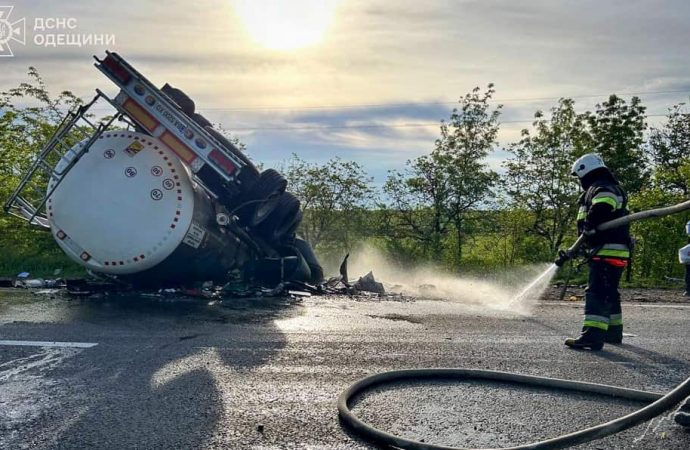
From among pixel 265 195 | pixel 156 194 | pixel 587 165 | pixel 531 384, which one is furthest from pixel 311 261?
pixel 531 384

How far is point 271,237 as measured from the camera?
859 centimetres

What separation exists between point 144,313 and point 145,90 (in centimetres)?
288

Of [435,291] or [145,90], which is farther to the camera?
[435,291]

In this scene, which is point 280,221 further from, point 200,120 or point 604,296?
point 604,296

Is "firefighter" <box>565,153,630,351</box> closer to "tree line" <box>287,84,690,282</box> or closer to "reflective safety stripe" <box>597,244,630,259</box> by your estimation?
"reflective safety stripe" <box>597,244,630,259</box>

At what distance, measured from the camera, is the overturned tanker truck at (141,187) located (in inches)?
284

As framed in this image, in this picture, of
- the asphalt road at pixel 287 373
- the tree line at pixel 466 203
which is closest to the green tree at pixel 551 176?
the tree line at pixel 466 203

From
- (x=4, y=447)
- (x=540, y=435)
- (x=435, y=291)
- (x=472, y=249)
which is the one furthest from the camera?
(x=472, y=249)

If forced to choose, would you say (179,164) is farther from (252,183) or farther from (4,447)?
(4,447)

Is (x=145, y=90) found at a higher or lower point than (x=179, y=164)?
higher

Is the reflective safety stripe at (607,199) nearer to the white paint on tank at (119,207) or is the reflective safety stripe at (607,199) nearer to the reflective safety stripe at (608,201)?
the reflective safety stripe at (608,201)

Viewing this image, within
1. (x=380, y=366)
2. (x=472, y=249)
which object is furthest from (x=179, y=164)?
(x=472, y=249)

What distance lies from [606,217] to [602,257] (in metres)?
0.40

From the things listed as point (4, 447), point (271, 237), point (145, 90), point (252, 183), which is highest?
point (145, 90)
